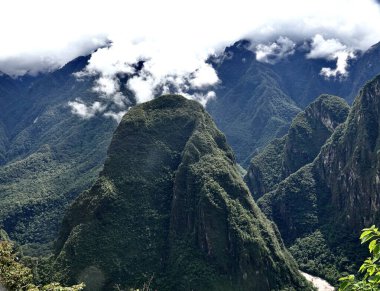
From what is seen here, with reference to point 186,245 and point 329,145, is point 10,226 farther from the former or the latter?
point 329,145

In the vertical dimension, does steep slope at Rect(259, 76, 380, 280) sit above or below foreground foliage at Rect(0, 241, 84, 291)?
below

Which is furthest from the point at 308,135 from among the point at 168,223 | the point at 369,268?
the point at 369,268

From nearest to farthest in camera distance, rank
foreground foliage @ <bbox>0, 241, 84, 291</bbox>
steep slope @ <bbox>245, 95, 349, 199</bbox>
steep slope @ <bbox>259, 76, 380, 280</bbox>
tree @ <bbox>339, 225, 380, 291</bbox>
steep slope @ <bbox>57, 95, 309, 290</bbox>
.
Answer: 1. tree @ <bbox>339, 225, 380, 291</bbox>
2. foreground foliage @ <bbox>0, 241, 84, 291</bbox>
3. steep slope @ <bbox>57, 95, 309, 290</bbox>
4. steep slope @ <bbox>259, 76, 380, 280</bbox>
5. steep slope @ <bbox>245, 95, 349, 199</bbox>

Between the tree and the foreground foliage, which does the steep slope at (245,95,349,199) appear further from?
the tree

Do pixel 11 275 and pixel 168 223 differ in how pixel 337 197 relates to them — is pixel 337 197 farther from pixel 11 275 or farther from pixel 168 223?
pixel 11 275

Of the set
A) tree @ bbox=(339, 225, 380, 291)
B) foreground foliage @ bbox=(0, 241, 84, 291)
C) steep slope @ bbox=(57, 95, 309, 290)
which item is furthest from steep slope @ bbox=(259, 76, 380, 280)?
tree @ bbox=(339, 225, 380, 291)

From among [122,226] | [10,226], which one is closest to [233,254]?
[122,226]

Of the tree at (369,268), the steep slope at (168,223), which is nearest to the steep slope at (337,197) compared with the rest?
the steep slope at (168,223)
